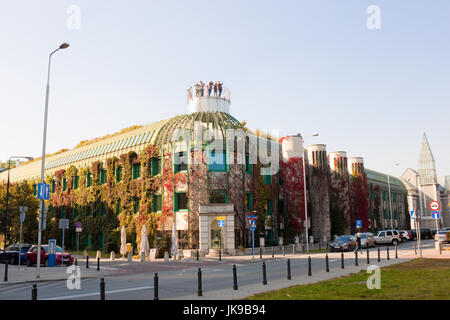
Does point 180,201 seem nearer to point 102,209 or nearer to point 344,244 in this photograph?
point 102,209

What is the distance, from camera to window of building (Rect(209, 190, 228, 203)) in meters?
40.1

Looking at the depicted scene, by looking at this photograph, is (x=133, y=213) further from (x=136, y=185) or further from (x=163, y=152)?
(x=163, y=152)

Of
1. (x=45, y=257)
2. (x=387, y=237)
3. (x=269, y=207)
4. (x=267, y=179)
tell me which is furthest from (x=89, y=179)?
(x=387, y=237)

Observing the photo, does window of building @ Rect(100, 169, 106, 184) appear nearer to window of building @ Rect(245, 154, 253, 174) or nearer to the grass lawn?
window of building @ Rect(245, 154, 253, 174)

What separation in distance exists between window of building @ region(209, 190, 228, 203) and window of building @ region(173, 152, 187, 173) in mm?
3723

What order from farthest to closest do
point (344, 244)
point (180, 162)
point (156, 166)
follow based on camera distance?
point (156, 166) < point (180, 162) < point (344, 244)

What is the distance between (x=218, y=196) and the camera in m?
40.2

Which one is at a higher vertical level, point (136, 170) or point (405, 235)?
point (136, 170)

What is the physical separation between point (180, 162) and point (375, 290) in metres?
29.6

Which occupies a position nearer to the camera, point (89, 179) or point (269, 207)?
point (269, 207)

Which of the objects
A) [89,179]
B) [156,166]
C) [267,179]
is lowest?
[267,179]

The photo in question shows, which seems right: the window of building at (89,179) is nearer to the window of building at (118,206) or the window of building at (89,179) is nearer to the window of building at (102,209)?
the window of building at (102,209)

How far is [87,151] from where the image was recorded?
5366 cm
